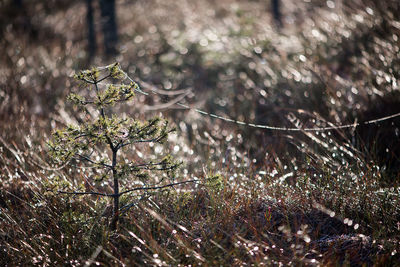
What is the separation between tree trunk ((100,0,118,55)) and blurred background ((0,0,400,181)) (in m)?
0.03

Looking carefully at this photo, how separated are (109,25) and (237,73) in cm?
346

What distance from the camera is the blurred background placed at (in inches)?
136

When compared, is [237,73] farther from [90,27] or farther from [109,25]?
[90,27]

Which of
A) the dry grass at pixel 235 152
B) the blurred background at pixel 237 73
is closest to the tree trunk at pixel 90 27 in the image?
the blurred background at pixel 237 73

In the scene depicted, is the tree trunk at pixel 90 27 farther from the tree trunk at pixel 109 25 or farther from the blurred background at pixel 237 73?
the tree trunk at pixel 109 25

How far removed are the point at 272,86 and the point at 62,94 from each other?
3029 millimetres

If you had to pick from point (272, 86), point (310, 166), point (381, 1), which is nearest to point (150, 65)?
point (272, 86)

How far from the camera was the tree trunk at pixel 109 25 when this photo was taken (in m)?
7.20

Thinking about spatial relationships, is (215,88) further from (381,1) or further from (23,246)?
(23,246)

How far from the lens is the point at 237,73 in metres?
5.66

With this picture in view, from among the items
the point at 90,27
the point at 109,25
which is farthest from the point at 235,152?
the point at 90,27

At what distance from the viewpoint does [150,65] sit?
6496 mm

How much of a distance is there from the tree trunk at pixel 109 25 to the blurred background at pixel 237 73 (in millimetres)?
28

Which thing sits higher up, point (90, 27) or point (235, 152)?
point (235, 152)
